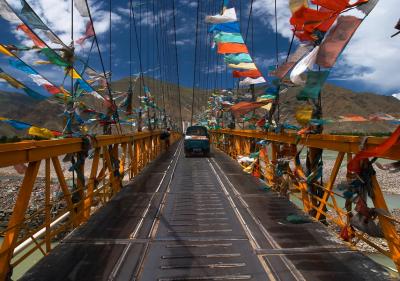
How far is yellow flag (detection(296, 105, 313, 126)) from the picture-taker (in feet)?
23.4

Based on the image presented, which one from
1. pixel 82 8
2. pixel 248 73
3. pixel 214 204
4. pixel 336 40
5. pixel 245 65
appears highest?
pixel 82 8

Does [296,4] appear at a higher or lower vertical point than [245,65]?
lower

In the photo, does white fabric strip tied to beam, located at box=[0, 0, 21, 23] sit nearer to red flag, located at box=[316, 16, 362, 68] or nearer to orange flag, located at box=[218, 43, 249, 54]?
red flag, located at box=[316, 16, 362, 68]

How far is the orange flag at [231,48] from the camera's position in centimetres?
1430

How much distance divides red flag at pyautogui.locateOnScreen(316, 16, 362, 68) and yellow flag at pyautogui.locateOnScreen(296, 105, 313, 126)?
2.57m

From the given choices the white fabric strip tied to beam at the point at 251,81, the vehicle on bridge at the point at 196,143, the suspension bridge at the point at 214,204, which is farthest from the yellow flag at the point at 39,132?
the vehicle on bridge at the point at 196,143

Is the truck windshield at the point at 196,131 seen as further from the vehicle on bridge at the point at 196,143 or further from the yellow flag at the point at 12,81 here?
the yellow flag at the point at 12,81

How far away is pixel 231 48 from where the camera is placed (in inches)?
566

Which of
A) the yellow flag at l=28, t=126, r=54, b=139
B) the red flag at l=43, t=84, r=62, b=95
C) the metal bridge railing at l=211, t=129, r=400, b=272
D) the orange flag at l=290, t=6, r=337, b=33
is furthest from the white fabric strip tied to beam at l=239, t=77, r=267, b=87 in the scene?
the yellow flag at l=28, t=126, r=54, b=139

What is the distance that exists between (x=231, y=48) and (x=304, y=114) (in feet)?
25.7

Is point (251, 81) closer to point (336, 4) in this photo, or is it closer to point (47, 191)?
point (336, 4)

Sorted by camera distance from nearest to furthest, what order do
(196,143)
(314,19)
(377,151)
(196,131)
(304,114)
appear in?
1. (377,151)
2. (314,19)
3. (304,114)
4. (196,143)
5. (196,131)

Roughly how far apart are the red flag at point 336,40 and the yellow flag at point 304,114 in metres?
2.57

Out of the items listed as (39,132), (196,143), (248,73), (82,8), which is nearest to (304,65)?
(39,132)
